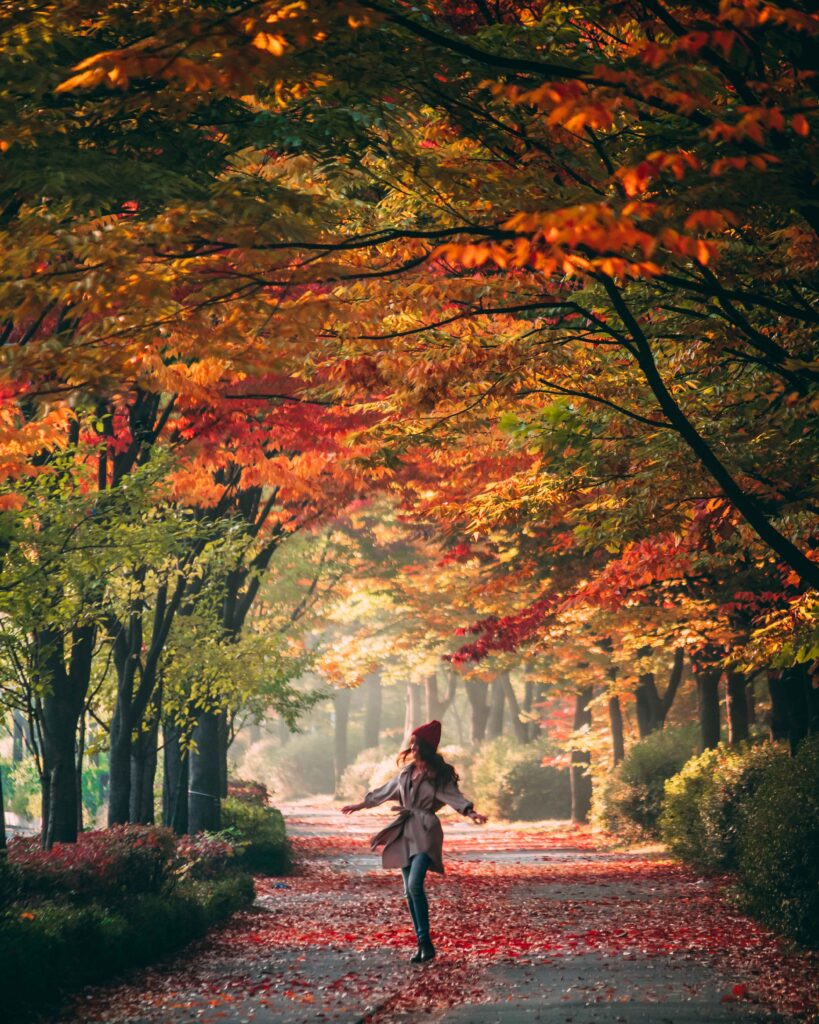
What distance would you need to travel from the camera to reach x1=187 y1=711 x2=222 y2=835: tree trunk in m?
17.2

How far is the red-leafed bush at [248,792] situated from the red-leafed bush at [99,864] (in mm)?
12409

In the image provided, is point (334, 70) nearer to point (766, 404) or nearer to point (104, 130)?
point (104, 130)

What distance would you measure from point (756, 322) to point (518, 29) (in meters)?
3.47

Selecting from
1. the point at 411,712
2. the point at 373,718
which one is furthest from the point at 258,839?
the point at 373,718

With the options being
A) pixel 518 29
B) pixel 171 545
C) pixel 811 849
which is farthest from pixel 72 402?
pixel 811 849

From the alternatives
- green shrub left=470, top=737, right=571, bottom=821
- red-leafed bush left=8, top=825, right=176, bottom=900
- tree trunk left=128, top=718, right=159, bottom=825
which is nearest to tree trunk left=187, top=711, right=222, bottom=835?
tree trunk left=128, top=718, right=159, bottom=825

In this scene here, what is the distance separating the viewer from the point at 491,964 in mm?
8836

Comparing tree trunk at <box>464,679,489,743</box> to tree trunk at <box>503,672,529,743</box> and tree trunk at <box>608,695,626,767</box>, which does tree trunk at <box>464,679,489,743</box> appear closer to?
tree trunk at <box>503,672,529,743</box>

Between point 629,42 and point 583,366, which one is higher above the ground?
point 629,42

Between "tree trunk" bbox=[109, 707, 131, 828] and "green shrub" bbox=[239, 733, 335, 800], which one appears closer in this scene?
"tree trunk" bbox=[109, 707, 131, 828]

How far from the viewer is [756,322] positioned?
827cm

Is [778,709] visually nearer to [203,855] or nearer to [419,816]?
[203,855]

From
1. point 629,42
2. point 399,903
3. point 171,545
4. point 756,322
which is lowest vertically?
point 399,903

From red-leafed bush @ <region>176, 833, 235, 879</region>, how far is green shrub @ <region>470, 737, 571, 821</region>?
1957 cm
